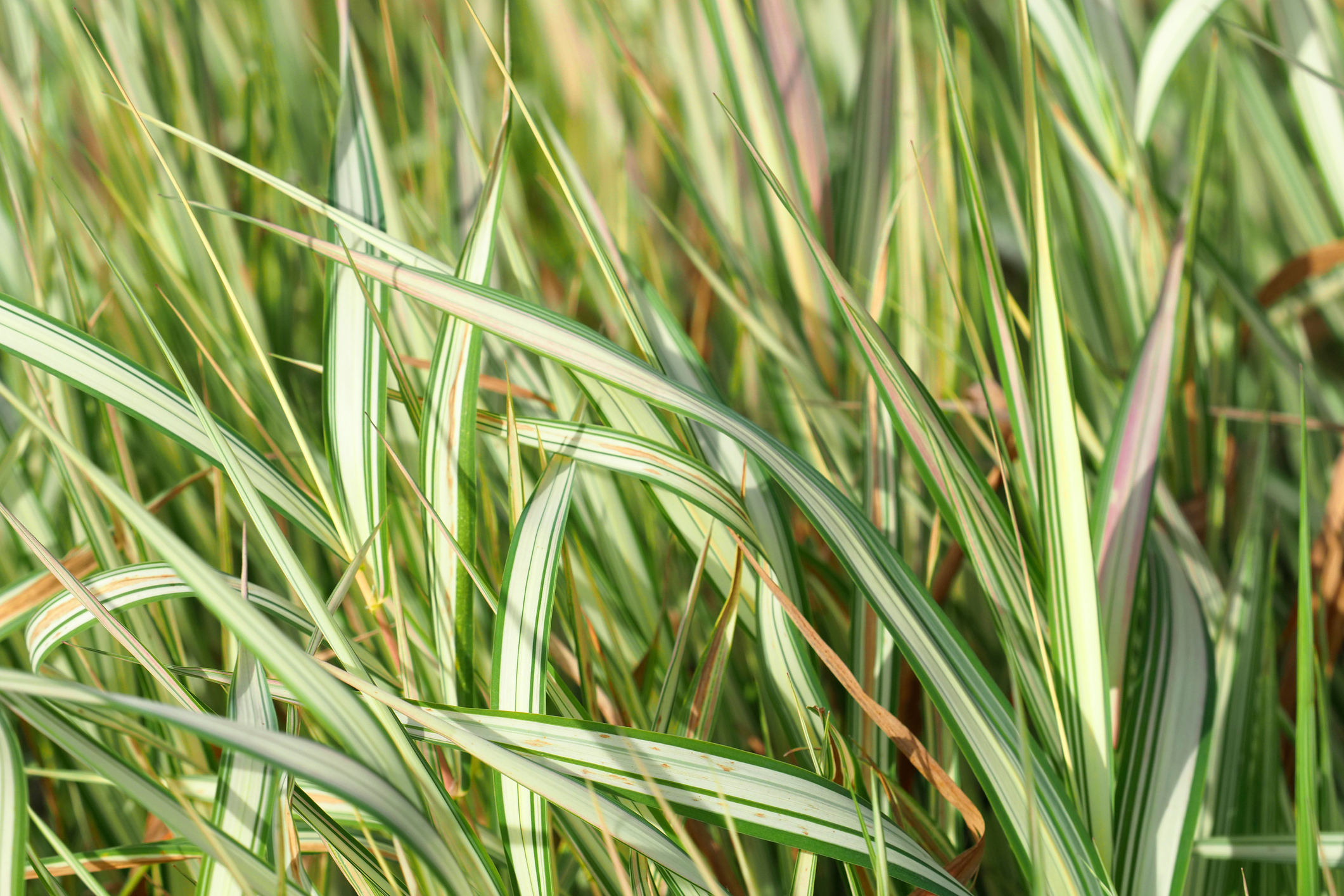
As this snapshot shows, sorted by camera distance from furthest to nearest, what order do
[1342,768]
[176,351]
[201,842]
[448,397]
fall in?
[176,351], [1342,768], [448,397], [201,842]

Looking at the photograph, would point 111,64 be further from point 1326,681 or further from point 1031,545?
point 1326,681

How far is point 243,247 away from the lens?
1.92ft

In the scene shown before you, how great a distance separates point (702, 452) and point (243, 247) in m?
0.41

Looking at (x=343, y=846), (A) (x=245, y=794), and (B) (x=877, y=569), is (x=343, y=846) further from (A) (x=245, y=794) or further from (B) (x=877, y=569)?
(B) (x=877, y=569)

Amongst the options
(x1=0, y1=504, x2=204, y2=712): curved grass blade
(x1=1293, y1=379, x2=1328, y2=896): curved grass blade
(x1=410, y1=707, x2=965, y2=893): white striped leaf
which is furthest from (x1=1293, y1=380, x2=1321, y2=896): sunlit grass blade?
(x1=0, y1=504, x2=204, y2=712): curved grass blade

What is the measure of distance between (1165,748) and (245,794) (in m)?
0.32

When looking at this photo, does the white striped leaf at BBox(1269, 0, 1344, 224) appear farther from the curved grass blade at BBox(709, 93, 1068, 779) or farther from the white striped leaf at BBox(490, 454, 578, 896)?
the white striped leaf at BBox(490, 454, 578, 896)

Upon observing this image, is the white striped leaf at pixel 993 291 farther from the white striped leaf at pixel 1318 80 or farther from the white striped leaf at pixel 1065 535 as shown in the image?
the white striped leaf at pixel 1318 80

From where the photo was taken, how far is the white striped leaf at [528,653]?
10.8 inches

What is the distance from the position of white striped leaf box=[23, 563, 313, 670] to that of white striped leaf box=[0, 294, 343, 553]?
0.04m

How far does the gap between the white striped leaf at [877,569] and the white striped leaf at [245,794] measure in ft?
0.44

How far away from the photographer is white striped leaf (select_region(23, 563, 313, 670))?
281 mm

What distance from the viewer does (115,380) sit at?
0.29m

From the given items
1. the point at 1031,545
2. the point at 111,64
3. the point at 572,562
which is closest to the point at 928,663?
the point at 1031,545
